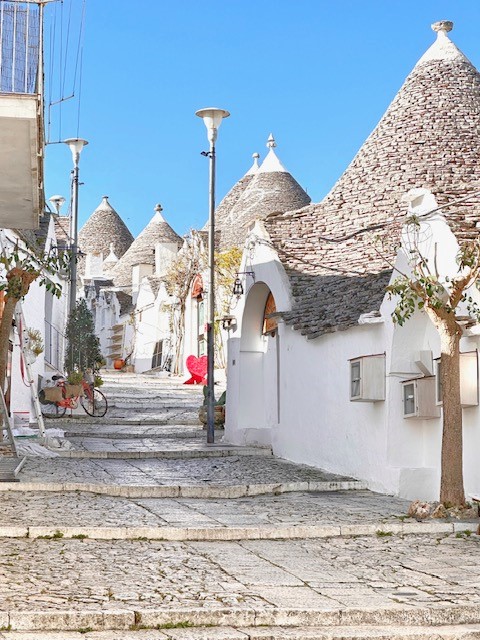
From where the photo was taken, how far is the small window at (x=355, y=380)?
1300cm

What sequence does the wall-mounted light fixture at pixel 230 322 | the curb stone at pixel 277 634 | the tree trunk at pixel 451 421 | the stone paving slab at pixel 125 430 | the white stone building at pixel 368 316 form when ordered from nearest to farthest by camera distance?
the curb stone at pixel 277 634, the tree trunk at pixel 451 421, the white stone building at pixel 368 316, the wall-mounted light fixture at pixel 230 322, the stone paving slab at pixel 125 430

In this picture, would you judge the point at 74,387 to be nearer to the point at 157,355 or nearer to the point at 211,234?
the point at 211,234

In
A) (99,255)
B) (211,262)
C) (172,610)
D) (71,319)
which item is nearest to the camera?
(172,610)

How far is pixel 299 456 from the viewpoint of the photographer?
52.5 ft

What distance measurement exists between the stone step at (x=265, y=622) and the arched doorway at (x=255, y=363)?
40.5ft

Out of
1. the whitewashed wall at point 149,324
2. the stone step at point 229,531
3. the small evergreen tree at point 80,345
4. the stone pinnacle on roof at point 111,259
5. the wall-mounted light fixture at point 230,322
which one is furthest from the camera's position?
the stone pinnacle on roof at point 111,259

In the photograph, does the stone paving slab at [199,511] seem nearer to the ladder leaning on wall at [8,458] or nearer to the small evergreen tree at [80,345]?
the ladder leaning on wall at [8,458]

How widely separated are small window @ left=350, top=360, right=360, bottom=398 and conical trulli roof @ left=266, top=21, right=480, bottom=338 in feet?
4.07

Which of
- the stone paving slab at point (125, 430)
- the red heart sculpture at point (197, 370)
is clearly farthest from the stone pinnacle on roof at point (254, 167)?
the stone paving slab at point (125, 430)

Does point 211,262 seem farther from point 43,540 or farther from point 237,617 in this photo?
point 237,617

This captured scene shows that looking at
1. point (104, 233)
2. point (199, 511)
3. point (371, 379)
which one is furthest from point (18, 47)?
point (104, 233)

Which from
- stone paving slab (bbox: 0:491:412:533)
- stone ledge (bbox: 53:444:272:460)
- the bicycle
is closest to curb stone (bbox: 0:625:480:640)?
stone paving slab (bbox: 0:491:412:533)

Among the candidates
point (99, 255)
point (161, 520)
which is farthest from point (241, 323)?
point (99, 255)

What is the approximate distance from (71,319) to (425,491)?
52.1 ft
